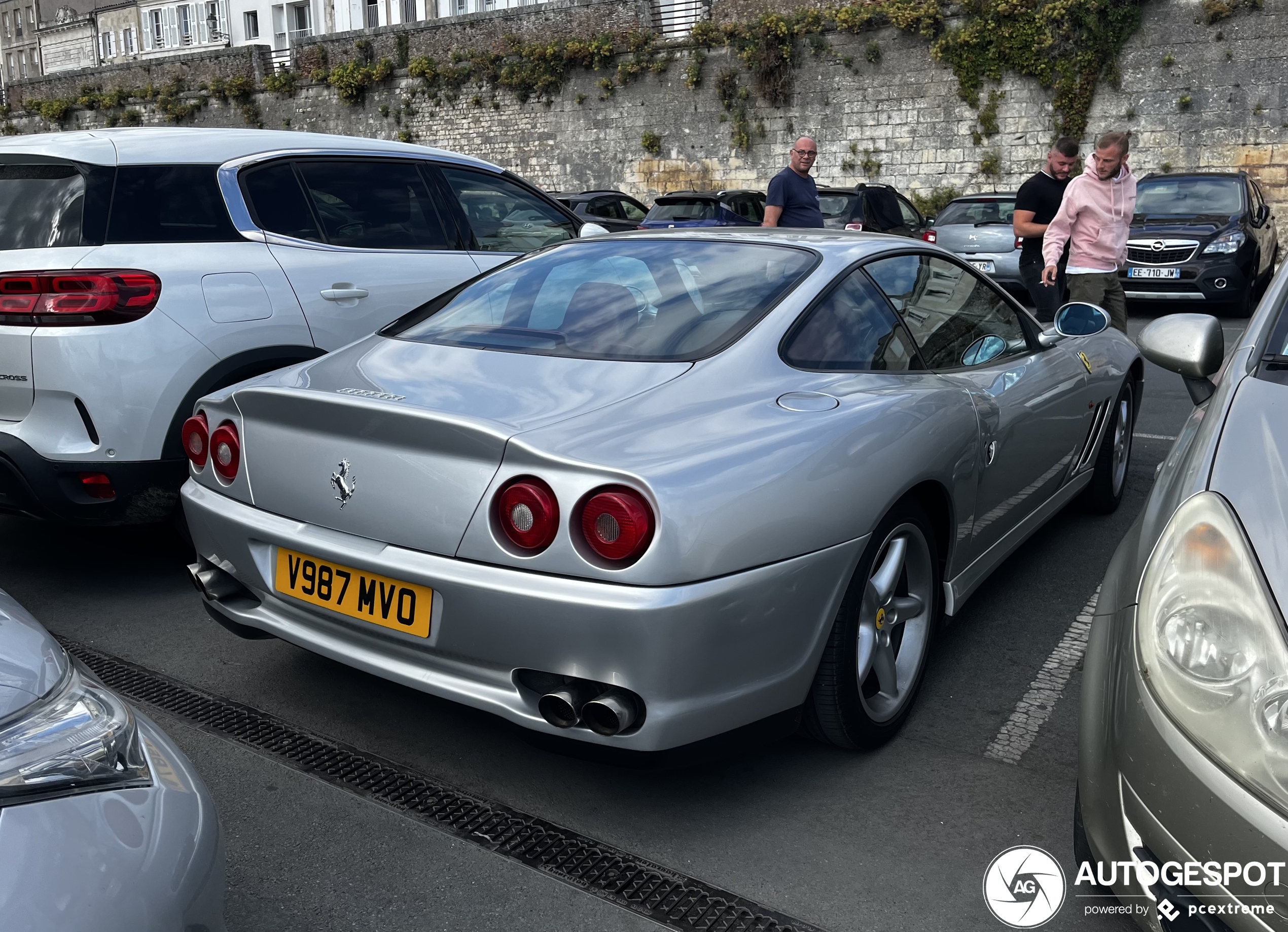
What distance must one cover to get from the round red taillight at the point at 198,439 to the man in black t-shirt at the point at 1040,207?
546 cm

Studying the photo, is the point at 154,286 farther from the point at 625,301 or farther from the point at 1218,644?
the point at 1218,644

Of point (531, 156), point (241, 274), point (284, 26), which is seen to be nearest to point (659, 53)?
point (531, 156)

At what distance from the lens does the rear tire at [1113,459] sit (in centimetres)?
476

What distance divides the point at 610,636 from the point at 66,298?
2589 mm

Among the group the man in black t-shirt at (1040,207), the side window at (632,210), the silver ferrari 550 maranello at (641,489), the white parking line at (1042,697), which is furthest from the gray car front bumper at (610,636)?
the side window at (632,210)

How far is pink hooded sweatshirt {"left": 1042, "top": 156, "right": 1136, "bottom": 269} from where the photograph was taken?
20.4 feet

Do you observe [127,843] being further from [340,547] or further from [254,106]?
[254,106]

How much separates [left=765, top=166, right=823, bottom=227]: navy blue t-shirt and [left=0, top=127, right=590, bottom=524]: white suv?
139 inches

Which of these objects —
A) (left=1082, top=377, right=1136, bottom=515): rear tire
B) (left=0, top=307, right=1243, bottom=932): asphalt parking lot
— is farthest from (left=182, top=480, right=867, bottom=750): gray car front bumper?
(left=1082, top=377, right=1136, bottom=515): rear tire

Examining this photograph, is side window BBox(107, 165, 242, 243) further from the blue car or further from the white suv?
the blue car

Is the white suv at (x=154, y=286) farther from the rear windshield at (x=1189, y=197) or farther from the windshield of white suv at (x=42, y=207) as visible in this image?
the rear windshield at (x=1189, y=197)

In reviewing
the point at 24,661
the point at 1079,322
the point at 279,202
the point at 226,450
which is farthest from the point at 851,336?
the point at 279,202

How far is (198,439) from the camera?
9.97ft

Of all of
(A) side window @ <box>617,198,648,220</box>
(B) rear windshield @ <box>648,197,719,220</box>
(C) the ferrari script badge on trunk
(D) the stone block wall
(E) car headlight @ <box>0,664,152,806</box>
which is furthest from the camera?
(A) side window @ <box>617,198,648,220</box>
